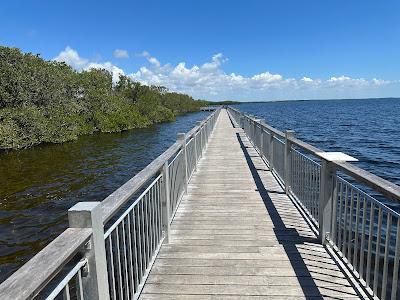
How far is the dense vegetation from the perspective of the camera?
25.1 m

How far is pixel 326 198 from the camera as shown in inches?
164

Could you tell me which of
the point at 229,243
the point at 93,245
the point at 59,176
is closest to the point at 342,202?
the point at 229,243

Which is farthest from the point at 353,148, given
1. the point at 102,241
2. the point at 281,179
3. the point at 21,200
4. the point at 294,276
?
the point at 102,241

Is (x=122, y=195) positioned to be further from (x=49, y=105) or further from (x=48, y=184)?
(x=49, y=105)

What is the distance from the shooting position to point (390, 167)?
55.5ft

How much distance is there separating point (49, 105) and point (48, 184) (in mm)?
18986

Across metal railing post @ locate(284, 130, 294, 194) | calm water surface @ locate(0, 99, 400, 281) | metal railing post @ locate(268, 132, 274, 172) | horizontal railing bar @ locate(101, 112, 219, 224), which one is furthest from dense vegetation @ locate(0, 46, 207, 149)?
horizontal railing bar @ locate(101, 112, 219, 224)

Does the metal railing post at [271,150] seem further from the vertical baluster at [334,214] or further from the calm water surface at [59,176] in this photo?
the calm water surface at [59,176]

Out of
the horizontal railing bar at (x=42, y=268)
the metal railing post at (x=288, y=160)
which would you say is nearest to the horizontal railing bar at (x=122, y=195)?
the horizontal railing bar at (x=42, y=268)

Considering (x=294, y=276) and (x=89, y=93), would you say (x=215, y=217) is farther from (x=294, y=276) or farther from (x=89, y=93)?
(x=89, y=93)

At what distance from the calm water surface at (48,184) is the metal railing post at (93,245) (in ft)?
20.4

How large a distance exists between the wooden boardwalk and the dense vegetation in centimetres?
2210

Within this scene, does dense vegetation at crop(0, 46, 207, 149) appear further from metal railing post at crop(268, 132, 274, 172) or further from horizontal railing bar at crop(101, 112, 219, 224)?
horizontal railing bar at crop(101, 112, 219, 224)

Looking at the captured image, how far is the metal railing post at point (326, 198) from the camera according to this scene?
403 cm
